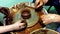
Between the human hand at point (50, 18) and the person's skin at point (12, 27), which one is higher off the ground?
the human hand at point (50, 18)

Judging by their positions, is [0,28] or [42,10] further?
[42,10]

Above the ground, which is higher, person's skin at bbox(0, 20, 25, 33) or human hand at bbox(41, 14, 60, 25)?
human hand at bbox(41, 14, 60, 25)

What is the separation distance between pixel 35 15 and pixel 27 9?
0.30 ft

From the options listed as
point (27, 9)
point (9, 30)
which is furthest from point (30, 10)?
point (9, 30)

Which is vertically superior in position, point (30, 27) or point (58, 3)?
point (58, 3)

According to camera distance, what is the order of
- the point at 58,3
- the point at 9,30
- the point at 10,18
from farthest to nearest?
the point at 58,3 → the point at 10,18 → the point at 9,30

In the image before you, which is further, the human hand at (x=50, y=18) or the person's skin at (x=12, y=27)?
the human hand at (x=50, y=18)

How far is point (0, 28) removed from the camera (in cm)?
107

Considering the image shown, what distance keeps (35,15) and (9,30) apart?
0.92 feet

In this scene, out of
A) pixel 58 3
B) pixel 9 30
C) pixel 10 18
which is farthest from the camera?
pixel 58 3

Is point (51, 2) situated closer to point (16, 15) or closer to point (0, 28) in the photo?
point (16, 15)

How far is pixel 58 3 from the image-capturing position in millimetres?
1418

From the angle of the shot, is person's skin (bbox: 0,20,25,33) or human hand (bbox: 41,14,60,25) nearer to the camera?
person's skin (bbox: 0,20,25,33)

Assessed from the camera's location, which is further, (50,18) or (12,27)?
(50,18)
